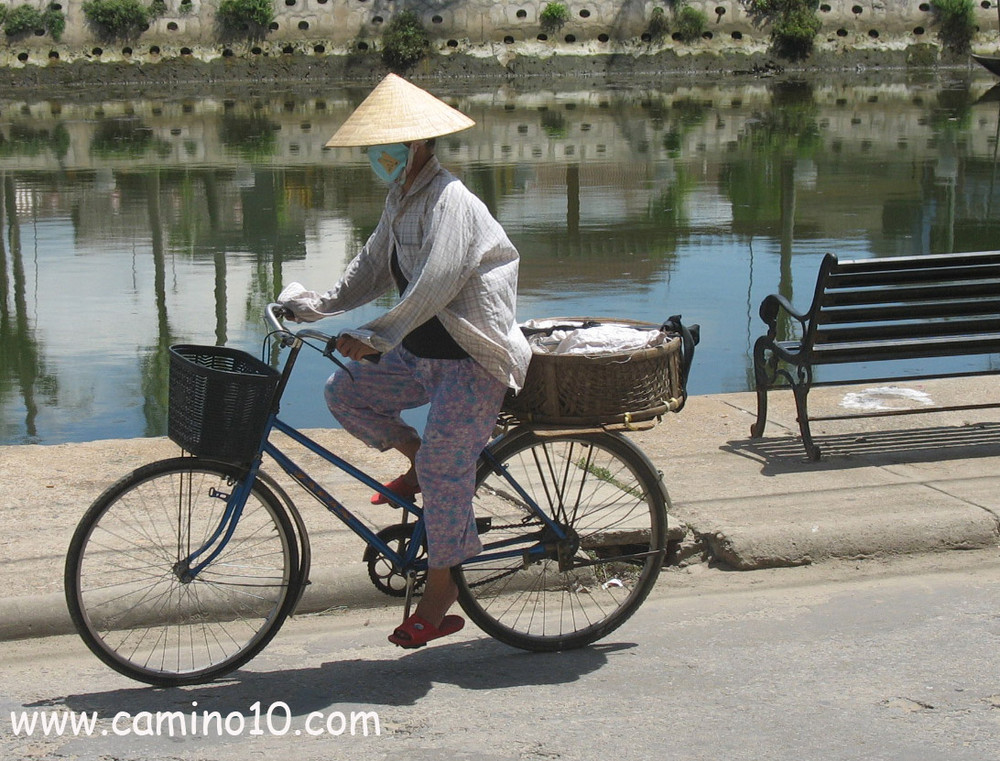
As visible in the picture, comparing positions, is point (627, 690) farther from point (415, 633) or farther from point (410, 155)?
point (410, 155)

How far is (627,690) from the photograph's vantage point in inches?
173

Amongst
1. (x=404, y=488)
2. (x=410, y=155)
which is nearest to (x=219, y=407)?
(x=404, y=488)

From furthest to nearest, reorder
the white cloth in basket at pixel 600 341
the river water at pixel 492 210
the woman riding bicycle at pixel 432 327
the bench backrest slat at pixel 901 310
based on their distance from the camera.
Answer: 1. the river water at pixel 492 210
2. the bench backrest slat at pixel 901 310
3. the white cloth in basket at pixel 600 341
4. the woman riding bicycle at pixel 432 327

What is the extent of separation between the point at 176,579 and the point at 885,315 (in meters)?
3.78

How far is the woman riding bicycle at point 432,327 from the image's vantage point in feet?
13.6

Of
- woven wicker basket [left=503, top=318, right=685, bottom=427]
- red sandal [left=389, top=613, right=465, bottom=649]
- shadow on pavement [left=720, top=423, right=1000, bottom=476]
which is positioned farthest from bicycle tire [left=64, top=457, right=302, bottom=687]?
shadow on pavement [left=720, top=423, right=1000, bottom=476]

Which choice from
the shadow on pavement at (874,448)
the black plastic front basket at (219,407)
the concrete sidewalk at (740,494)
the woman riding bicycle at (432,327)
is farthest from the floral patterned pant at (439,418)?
the shadow on pavement at (874,448)

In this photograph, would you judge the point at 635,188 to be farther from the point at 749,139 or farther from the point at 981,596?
the point at 981,596

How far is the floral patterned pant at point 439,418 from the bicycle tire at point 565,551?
0.55 feet

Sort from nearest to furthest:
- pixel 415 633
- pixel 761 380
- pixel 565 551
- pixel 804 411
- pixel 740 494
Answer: pixel 415 633 → pixel 565 551 → pixel 740 494 → pixel 804 411 → pixel 761 380

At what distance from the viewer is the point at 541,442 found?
15.1ft

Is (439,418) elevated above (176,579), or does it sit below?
above

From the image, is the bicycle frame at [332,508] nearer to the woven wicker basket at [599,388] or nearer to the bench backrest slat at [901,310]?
the woven wicker basket at [599,388]

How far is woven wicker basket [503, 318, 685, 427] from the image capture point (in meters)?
4.32
